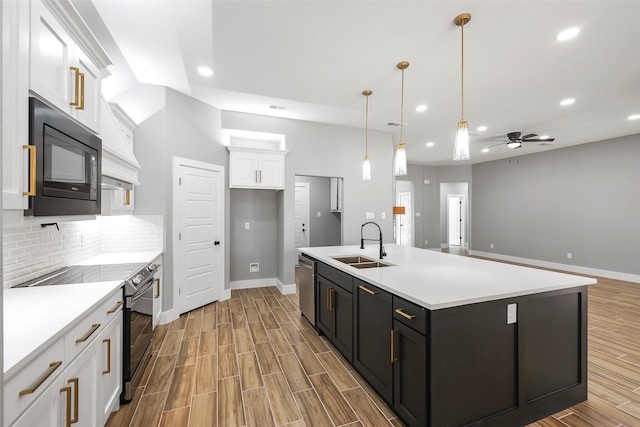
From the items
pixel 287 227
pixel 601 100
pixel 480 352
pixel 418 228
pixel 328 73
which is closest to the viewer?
pixel 480 352

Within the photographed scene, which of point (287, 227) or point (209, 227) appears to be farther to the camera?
point (287, 227)

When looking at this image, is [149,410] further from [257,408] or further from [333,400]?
[333,400]

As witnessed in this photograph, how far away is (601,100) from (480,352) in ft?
14.2

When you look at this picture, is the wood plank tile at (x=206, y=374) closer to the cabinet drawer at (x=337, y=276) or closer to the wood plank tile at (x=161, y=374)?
the wood plank tile at (x=161, y=374)

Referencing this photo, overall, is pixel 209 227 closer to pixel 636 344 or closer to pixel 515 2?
pixel 515 2

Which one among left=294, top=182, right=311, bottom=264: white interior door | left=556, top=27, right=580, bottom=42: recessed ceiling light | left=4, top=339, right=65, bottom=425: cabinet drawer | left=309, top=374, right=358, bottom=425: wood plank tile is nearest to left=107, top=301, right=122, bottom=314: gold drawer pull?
left=4, top=339, right=65, bottom=425: cabinet drawer

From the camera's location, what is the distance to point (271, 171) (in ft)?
15.0

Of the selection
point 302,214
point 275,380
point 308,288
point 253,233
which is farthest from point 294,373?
point 302,214

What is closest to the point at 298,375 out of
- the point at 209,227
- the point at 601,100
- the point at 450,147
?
the point at 209,227

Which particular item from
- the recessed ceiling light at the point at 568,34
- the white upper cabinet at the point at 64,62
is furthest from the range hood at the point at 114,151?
the recessed ceiling light at the point at 568,34

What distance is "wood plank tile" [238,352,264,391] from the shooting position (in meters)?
2.28

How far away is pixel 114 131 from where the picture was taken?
2404 mm

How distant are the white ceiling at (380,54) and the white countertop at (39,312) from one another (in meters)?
2.13

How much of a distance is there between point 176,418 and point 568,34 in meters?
4.34
